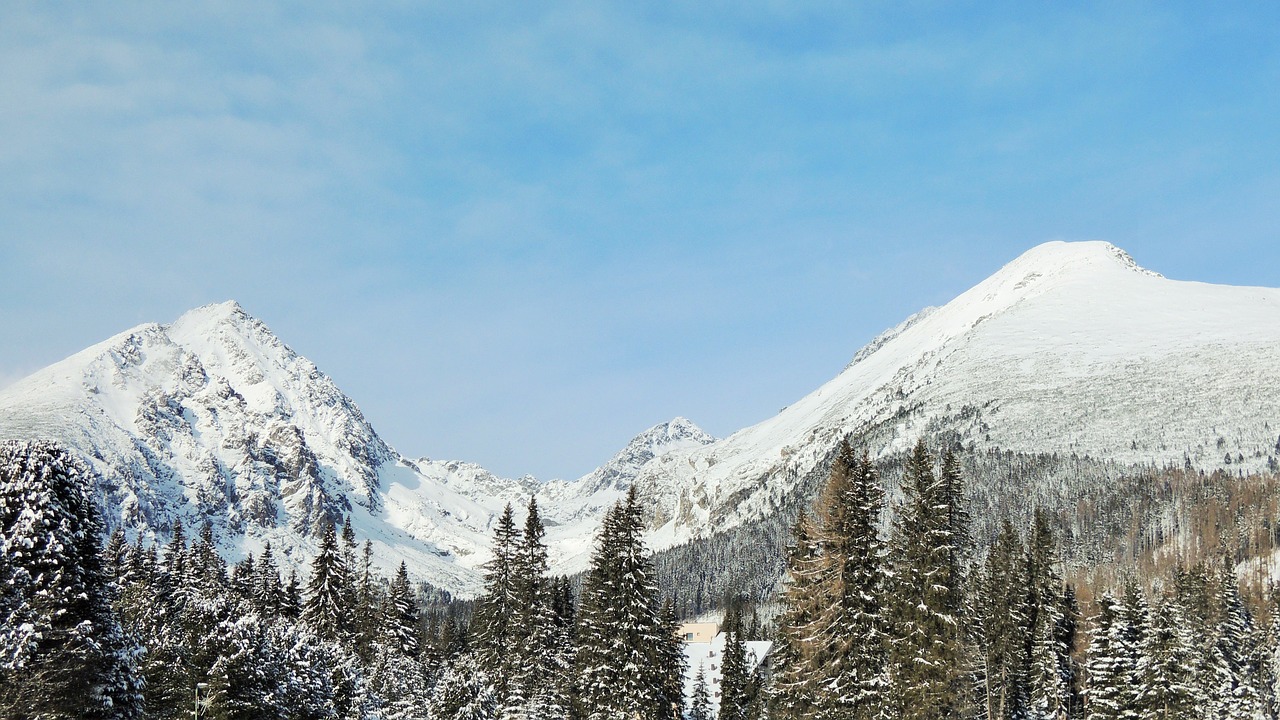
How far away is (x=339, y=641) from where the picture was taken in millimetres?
66500

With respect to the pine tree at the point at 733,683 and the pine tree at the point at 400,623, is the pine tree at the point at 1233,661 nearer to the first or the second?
the pine tree at the point at 733,683

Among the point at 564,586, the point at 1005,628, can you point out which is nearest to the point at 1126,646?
the point at 1005,628

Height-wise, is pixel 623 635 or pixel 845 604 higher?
pixel 845 604

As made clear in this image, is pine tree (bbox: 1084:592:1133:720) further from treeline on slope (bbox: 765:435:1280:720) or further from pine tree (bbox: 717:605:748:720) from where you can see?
pine tree (bbox: 717:605:748:720)

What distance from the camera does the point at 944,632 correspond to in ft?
133

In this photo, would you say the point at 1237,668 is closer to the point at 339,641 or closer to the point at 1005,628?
the point at 1005,628

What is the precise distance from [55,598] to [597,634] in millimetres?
22129

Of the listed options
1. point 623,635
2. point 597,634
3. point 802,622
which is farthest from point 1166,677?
point 597,634

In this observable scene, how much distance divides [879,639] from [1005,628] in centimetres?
2889

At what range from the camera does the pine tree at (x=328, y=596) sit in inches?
2699

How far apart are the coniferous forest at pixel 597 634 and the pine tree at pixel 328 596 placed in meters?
0.17

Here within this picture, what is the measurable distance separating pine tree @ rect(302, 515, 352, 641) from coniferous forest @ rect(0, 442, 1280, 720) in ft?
0.56

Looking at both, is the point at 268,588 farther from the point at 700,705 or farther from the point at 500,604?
the point at 700,705

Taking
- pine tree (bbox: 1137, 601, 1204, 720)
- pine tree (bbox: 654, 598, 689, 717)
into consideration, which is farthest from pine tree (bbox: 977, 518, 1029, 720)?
pine tree (bbox: 654, 598, 689, 717)
